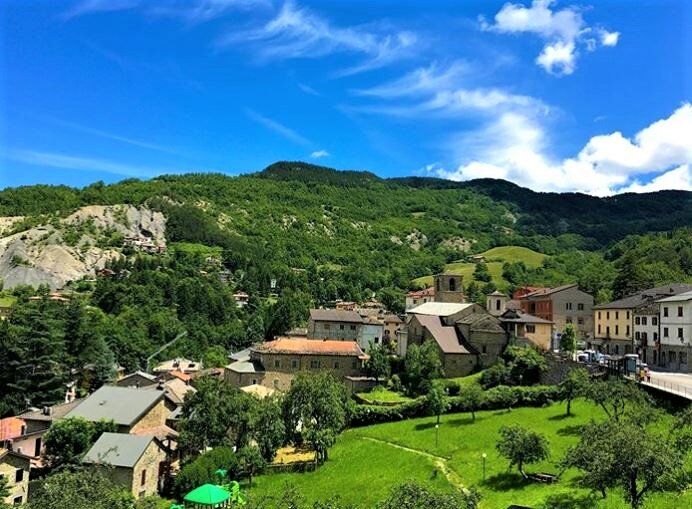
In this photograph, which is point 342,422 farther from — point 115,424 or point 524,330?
point 524,330

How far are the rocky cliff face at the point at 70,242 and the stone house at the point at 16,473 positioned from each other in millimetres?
118970

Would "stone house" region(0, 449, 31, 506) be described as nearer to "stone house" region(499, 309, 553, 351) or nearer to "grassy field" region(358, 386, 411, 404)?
"grassy field" region(358, 386, 411, 404)

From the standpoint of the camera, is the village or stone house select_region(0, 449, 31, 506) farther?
the village

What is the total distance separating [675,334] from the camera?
52031 millimetres

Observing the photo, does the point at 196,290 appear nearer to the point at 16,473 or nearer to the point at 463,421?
the point at 16,473

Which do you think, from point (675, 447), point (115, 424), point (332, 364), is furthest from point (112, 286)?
point (675, 447)

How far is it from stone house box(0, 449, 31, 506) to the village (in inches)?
2.9

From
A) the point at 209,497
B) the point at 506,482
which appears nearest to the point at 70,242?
the point at 209,497

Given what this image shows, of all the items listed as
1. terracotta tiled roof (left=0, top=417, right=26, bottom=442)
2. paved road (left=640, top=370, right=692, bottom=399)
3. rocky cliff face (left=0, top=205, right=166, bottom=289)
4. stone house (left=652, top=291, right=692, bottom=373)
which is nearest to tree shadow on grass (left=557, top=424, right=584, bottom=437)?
paved road (left=640, top=370, right=692, bottom=399)

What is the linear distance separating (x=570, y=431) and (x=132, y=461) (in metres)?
28.0

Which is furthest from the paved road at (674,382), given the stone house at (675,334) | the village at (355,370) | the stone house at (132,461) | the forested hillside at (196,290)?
the forested hillside at (196,290)

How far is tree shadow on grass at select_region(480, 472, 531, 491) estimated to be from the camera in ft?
100

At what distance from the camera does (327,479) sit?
129 ft

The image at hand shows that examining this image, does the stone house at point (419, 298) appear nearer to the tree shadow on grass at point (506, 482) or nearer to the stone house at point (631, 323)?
the stone house at point (631, 323)
